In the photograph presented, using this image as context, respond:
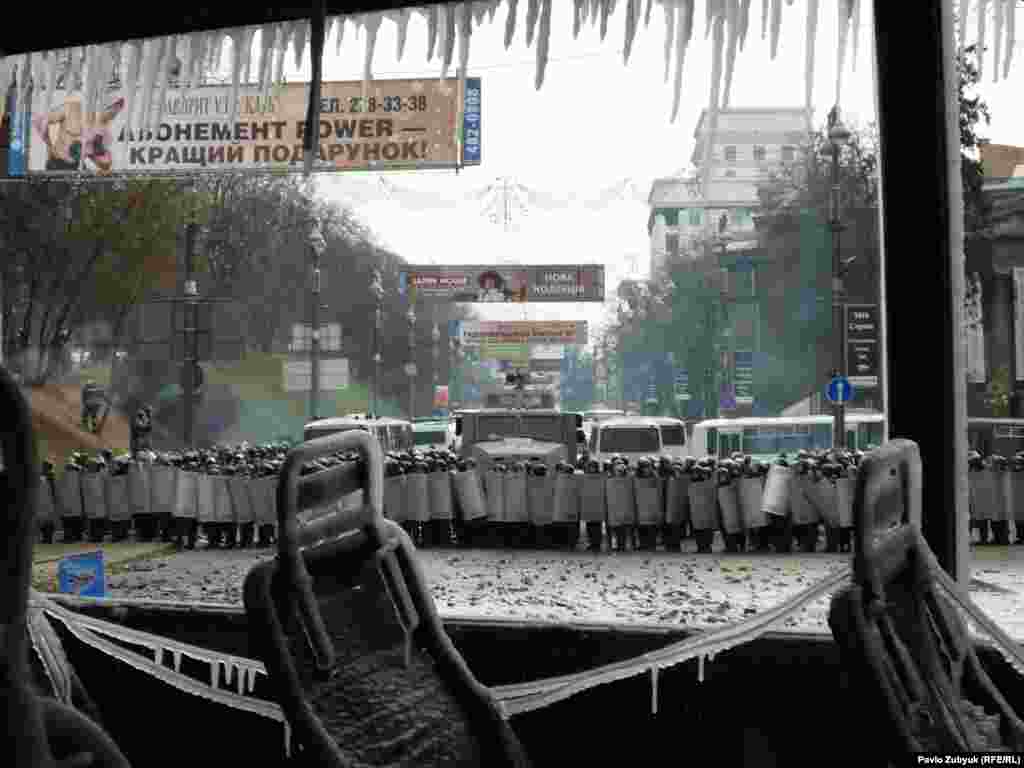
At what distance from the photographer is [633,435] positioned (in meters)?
13.3

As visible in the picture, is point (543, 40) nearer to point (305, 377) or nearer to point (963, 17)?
point (963, 17)

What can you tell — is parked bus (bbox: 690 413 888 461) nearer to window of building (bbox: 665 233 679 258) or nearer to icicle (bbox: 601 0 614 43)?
window of building (bbox: 665 233 679 258)

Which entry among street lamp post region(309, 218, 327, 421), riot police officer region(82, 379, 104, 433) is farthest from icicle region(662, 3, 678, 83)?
riot police officer region(82, 379, 104, 433)

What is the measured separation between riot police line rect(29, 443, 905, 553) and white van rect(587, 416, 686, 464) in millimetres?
3355

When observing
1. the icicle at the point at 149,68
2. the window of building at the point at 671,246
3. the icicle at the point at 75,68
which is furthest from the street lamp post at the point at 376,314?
the icicle at the point at 149,68

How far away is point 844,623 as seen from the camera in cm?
124

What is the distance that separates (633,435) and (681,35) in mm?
11005

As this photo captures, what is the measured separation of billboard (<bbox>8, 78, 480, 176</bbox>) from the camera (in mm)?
3420

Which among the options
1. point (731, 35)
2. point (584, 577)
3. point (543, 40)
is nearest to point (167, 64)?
point (543, 40)

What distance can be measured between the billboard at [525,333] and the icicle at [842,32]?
8.59m

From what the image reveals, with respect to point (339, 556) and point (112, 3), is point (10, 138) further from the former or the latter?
point (339, 556)

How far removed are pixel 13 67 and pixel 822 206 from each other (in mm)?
9048

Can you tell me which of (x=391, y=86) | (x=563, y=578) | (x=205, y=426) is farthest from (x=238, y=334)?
(x=391, y=86)

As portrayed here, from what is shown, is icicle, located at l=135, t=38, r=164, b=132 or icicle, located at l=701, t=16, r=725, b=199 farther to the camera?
icicle, located at l=135, t=38, r=164, b=132
